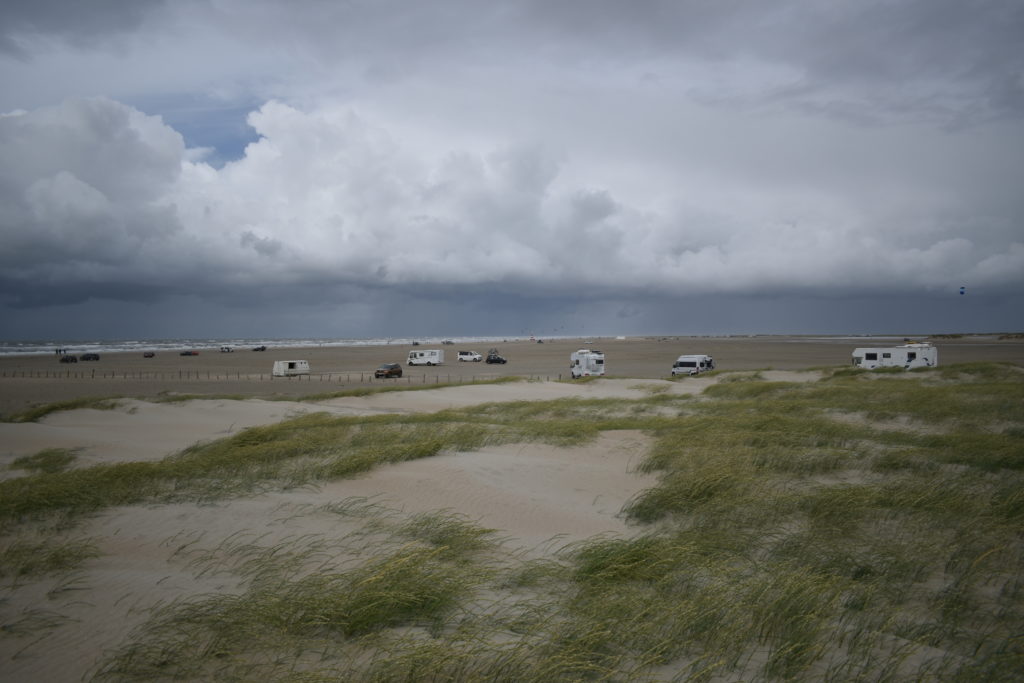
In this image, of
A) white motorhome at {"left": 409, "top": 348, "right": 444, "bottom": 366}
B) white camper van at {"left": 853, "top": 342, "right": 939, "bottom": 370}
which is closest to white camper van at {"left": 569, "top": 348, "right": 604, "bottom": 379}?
white camper van at {"left": 853, "top": 342, "right": 939, "bottom": 370}

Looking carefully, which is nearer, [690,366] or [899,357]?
[899,357]

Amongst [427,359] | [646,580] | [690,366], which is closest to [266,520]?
[646,580]

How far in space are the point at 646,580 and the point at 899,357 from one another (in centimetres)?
4829

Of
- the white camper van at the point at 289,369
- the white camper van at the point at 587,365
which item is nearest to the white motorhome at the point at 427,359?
the white camper van at the point at 289,369

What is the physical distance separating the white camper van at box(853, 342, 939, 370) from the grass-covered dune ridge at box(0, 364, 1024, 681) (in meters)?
39.2

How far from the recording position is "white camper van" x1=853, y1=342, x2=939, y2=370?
4491 centimetres

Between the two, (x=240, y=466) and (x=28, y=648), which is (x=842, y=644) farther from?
(x=240, y=466)

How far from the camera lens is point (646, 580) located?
621 cm

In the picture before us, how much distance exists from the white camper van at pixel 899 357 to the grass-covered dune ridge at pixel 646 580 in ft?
129

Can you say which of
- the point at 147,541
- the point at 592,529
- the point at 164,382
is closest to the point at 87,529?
the point at 147,541

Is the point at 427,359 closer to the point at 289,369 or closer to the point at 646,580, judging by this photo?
the point at 289,369

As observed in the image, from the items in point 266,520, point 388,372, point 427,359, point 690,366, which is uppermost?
point 427,359

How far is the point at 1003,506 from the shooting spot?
8.07 metres

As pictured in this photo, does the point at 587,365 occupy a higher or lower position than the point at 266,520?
higher
